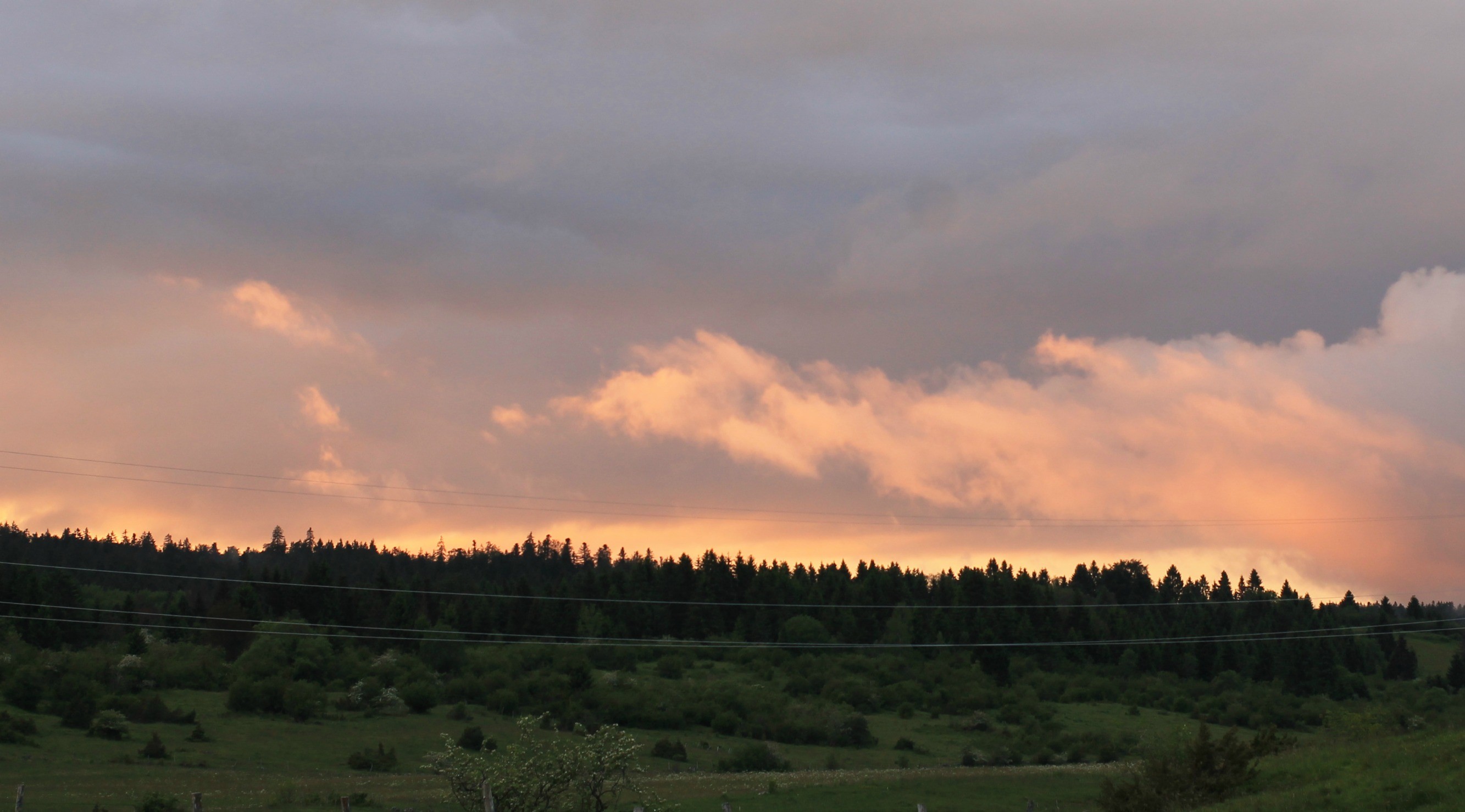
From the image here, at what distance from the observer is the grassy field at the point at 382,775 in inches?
2623

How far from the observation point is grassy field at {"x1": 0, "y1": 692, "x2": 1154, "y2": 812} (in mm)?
66625

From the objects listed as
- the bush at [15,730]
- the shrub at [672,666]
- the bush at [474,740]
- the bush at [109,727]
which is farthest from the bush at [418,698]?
the shrub at [672,666]

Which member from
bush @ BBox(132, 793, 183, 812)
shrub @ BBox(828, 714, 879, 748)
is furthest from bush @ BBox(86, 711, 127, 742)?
shrub @ BBox(828, 714, 879, 748)

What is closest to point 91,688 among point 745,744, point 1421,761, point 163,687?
point 163,687

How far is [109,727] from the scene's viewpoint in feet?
310

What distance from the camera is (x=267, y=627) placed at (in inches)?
5659

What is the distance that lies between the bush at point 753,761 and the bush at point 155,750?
42170 mm

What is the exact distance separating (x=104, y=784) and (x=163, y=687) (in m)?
52.8

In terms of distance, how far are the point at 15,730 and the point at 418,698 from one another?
135 feet

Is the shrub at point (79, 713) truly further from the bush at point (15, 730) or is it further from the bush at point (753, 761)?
the bush at point (753, 761)

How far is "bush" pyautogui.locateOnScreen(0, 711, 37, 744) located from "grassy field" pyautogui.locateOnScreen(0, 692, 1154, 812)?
37.2 inches

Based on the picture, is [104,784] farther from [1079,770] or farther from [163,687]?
[1079,770]

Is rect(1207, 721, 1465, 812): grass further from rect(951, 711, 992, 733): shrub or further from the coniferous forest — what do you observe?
rect(951, 711, 992, 733): shrub

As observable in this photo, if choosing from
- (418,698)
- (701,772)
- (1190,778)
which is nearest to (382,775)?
(701,772)
